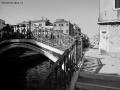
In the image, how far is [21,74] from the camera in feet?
46.3

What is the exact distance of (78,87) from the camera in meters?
3.95

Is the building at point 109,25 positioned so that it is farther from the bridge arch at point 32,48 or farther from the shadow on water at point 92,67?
the bridge arch at point 32,48

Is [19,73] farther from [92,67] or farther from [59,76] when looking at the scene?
[59,76]

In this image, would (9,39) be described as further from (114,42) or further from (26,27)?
(114,42)

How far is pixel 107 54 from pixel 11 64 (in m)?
15.2

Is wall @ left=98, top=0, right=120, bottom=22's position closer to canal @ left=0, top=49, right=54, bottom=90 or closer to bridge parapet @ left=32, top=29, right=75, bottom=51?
bridge parapet @ left=32, top=29, right=75, bottom=51

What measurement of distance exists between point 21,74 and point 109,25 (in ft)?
41.0

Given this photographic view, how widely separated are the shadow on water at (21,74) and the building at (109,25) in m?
7.01

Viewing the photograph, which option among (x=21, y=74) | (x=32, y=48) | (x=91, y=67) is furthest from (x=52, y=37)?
(x=21, y=74)

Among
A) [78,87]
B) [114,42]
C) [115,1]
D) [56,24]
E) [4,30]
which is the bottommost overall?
[78,87]

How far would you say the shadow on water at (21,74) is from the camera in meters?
10.3

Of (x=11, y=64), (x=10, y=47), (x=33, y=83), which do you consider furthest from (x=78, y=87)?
(x=11, y=64)

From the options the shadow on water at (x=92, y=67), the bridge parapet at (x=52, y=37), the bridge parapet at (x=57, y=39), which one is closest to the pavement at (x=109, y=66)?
the shadow on water at (x=92, y=67)

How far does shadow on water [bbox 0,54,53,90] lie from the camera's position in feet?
33.7
